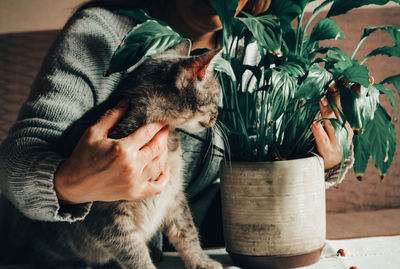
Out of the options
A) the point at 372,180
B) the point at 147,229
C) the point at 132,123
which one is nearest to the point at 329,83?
the point at 132,123

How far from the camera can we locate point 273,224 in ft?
2.36

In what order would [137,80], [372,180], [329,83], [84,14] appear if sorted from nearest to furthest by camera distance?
[329,83], [137,80], [84,14], [372,180]

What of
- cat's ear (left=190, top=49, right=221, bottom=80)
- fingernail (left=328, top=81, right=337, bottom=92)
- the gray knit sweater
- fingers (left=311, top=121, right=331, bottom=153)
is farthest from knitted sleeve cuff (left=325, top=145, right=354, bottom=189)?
cat's ear (left=190, top=49, right=221, bottom=80)

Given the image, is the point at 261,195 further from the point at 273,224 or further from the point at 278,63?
the point at 278,63

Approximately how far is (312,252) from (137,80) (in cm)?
49

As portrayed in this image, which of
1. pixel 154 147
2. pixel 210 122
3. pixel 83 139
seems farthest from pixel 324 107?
pixel 83 139

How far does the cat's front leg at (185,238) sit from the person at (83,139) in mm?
149

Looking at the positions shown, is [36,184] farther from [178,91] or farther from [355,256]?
[355,256]

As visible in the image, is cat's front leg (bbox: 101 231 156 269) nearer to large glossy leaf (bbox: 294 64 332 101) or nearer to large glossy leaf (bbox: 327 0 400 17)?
large glossy leaf (bbox: 294 64 332 101)

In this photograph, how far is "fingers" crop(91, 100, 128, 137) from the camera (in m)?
0.70

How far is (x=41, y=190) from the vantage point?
2.27ft

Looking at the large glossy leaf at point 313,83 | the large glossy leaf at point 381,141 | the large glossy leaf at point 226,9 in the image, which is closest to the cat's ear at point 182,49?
the large glossy leaf at point 226,9

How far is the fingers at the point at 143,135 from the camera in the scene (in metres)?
0.68

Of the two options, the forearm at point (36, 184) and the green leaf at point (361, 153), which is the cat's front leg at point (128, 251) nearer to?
the forearm at point (36, 184)
